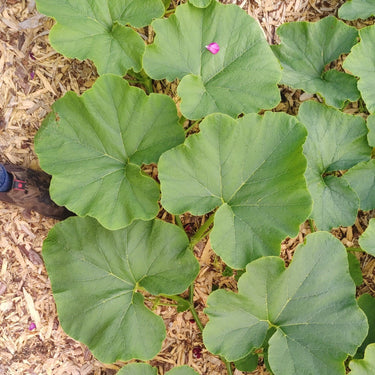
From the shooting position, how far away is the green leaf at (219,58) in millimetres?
1839

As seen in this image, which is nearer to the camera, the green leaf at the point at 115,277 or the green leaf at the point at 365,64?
the green leaf at the point at 115,277

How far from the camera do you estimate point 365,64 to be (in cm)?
201

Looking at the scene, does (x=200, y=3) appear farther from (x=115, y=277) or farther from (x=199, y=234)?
(x=115, y=277)

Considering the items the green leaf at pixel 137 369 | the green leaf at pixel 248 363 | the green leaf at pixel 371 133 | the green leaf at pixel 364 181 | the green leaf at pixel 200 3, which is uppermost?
the green leaf at pixel 200 3

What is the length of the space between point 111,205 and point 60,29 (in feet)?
2.31

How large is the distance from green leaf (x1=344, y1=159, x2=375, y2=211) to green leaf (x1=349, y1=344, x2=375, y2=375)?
1.89ft

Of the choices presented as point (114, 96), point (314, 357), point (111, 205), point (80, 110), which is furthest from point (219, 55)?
point (314, 357)

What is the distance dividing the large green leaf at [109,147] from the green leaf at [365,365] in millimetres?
920

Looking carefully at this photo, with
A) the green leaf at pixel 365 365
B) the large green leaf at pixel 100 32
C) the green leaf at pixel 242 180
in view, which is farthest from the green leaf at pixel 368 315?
the large green leaf at pixel 100 32

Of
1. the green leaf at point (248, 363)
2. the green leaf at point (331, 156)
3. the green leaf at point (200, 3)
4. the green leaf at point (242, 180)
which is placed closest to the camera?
the green leaf at point (242, 180)

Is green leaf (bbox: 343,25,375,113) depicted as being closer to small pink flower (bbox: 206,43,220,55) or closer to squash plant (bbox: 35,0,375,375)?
squash plant (bbox: 35,0,375,375)

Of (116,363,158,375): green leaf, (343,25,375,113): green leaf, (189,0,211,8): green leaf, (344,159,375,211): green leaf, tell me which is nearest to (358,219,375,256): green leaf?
(344,159,375,211): green leaf

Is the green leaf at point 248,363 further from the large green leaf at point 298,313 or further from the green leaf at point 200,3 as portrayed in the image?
the green leaf at point 200,3

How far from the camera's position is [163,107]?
1.77 metres
